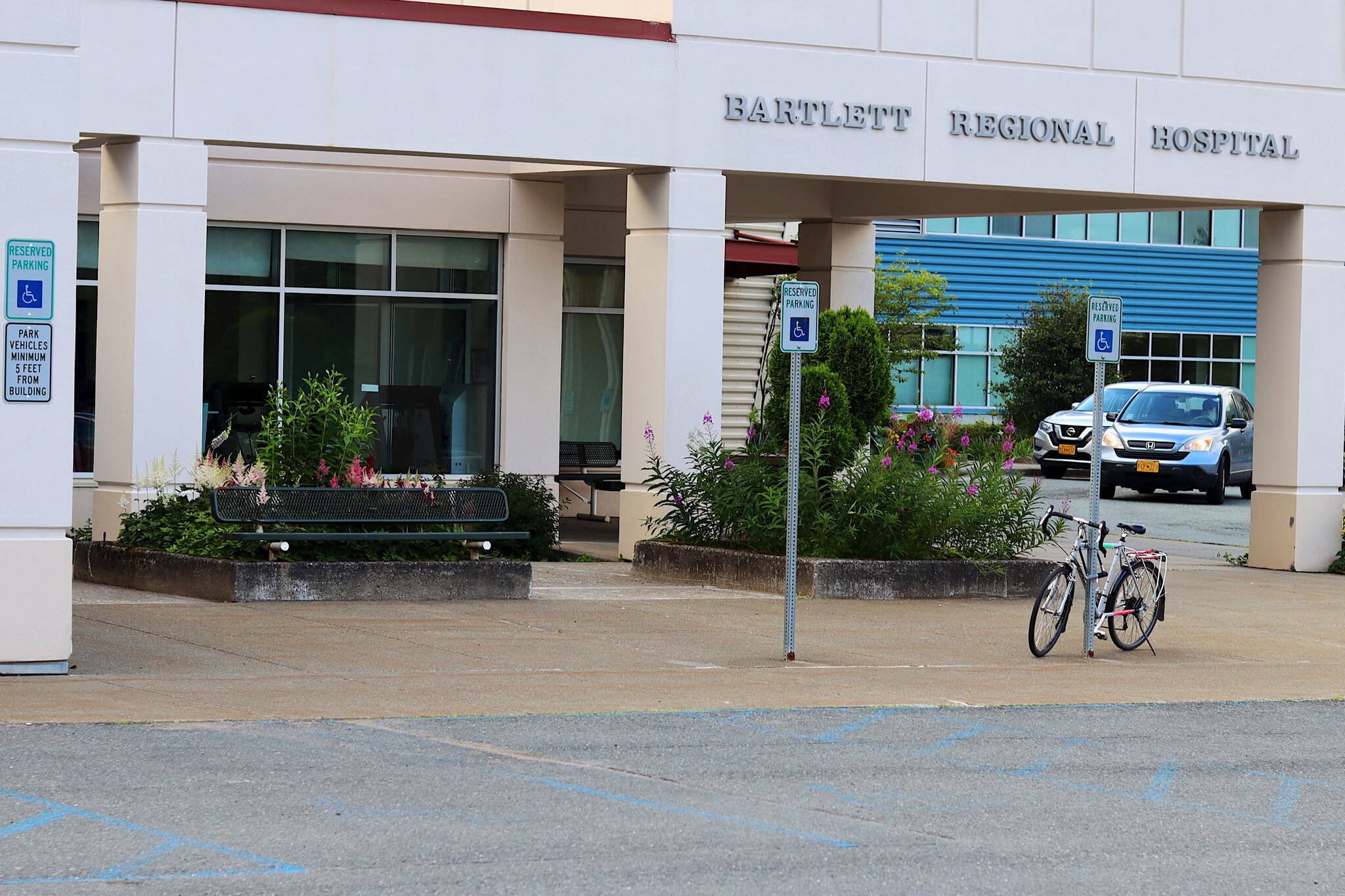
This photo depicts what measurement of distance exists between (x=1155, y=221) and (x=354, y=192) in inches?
1325

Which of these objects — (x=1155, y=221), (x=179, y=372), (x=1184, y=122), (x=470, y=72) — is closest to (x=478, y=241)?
(x=470, y=72)

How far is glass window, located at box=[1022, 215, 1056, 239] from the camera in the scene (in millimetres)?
46781

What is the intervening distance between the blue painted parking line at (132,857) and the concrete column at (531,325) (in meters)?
12.6

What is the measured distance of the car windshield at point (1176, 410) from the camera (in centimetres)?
2938

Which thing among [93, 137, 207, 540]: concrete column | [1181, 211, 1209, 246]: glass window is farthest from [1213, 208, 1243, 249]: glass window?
[93, 137, 207, 540]: concrete column

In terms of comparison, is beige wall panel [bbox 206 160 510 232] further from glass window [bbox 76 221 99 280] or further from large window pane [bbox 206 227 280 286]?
glass window [bbox 76 221 99 280]

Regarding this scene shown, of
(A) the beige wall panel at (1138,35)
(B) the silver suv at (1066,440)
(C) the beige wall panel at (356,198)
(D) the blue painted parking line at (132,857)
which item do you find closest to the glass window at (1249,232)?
(B) the silver suv at (1066,440)

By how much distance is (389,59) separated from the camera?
15.8m

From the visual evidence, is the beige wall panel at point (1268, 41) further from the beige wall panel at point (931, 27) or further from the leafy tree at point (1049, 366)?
the leafy tree at point (1049, 366)

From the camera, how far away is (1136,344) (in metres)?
47.3

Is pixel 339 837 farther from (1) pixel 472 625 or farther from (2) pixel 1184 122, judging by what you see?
(2) pixel 1184 122

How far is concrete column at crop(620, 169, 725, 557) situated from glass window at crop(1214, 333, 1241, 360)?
34533mm

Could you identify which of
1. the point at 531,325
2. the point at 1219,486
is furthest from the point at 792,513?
the point at 1219,486

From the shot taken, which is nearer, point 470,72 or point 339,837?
point 339,837
